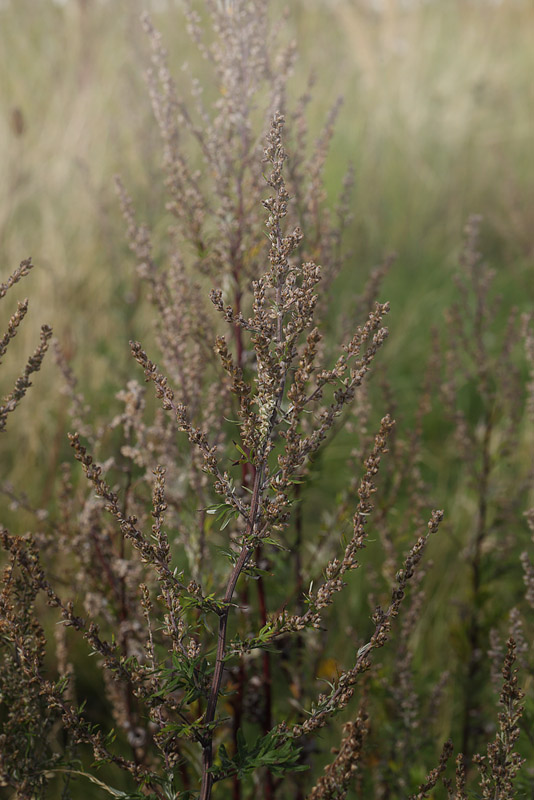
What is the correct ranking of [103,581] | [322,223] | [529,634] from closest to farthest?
[103,581] < [322,223] < [529,634]

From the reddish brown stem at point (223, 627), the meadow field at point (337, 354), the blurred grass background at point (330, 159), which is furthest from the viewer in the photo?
the blurred grass background at point (330, 159)

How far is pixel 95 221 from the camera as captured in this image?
4629 mm

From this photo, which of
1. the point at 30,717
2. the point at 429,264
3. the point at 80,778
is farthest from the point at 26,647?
the point at 429,264

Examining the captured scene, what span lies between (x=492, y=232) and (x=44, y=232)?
10.8ft

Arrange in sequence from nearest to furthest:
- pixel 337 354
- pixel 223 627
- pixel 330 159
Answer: pixel 223 627 → pixel 337 354 → pixel 330 159

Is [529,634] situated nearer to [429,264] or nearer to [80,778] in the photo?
[80,778]

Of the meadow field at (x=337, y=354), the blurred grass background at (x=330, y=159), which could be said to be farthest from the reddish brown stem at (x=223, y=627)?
the blurred grass background at (x=330, y=159)

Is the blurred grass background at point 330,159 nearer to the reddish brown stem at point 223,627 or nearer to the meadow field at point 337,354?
the meadow field at point 337,354

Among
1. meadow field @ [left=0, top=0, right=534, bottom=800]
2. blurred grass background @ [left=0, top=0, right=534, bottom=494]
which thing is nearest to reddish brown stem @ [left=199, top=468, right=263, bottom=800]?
meadow field @ [left=0, top=0, right=534, bottom=800]

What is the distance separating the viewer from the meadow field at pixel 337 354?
1956 mm

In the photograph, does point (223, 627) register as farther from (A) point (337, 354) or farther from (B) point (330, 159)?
(B) point (330, 159)

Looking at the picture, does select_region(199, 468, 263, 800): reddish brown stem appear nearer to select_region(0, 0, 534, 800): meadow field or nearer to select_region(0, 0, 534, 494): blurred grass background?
select_region(0, 0, 534, 800): meadow field

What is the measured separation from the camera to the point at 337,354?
101 inches

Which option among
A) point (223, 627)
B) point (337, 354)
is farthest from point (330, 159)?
point (223, 627)
